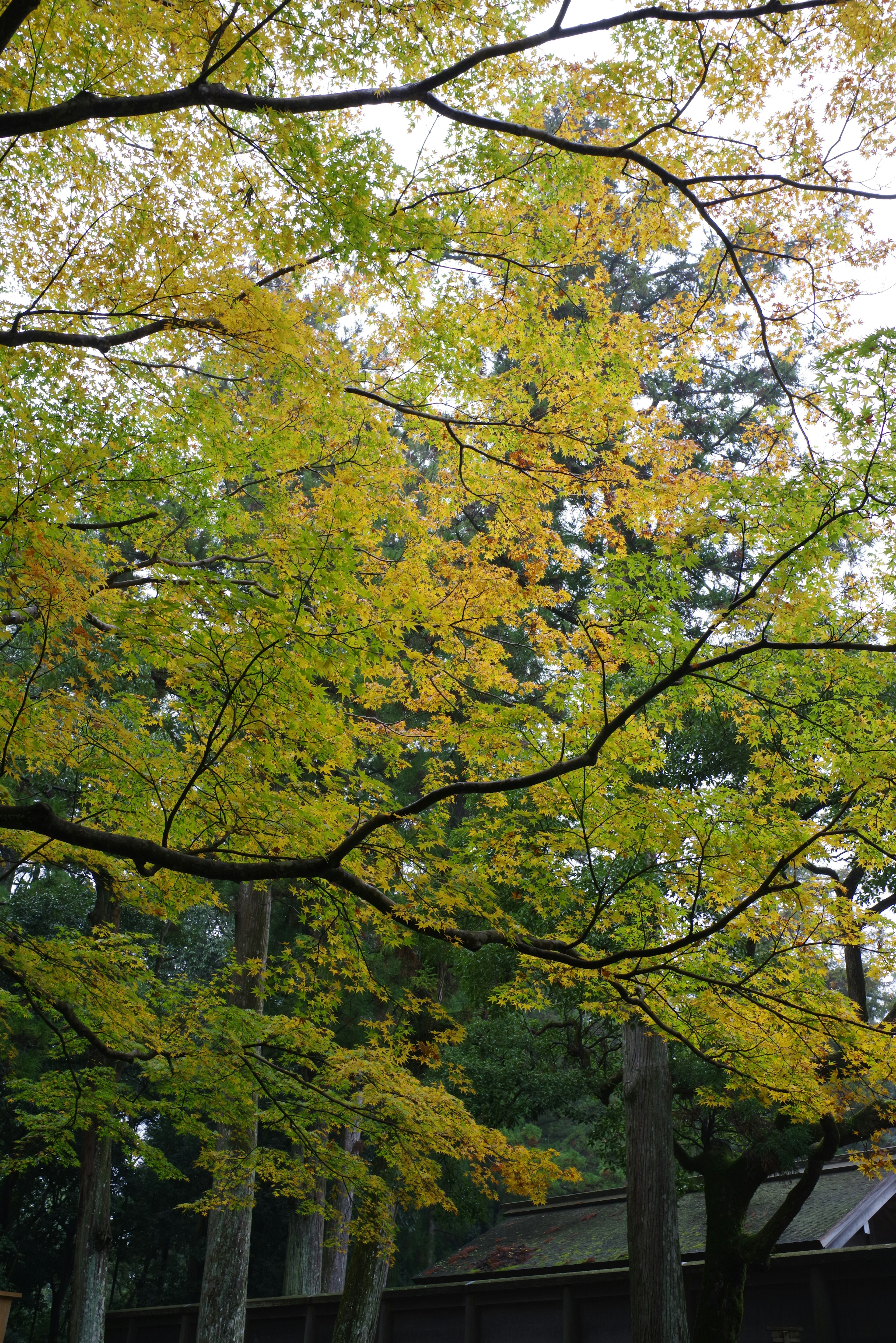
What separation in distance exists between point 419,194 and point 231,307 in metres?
1.04

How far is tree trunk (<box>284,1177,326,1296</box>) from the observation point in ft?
44.5

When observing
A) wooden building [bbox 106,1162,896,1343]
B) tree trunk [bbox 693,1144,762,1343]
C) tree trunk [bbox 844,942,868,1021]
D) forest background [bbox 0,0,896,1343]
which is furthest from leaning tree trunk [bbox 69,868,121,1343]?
tree trunk [bbox 844,942,868,1021]

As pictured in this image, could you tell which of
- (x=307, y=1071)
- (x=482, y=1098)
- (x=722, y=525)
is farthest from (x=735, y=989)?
(x=307, y=1071)

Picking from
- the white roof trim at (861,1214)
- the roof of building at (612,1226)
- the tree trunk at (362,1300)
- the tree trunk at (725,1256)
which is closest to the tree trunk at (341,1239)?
the roof of building at (612,1226)

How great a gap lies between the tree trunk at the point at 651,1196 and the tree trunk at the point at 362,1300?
7.92ft

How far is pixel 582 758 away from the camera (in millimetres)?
3570

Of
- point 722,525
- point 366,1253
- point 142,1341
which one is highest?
point 722,525

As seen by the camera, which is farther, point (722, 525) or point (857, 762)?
point (857, 762)

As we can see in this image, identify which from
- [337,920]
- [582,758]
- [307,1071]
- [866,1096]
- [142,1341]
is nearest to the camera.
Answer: [582,758]

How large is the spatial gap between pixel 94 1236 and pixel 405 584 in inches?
435

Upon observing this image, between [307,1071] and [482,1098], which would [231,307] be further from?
[307,1071]

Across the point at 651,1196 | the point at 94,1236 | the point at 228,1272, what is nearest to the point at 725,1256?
the point at 651,1196

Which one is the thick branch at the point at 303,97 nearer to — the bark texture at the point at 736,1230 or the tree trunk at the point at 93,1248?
the bark texture at the point at 736,1230

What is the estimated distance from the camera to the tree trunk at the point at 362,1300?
8594mm
